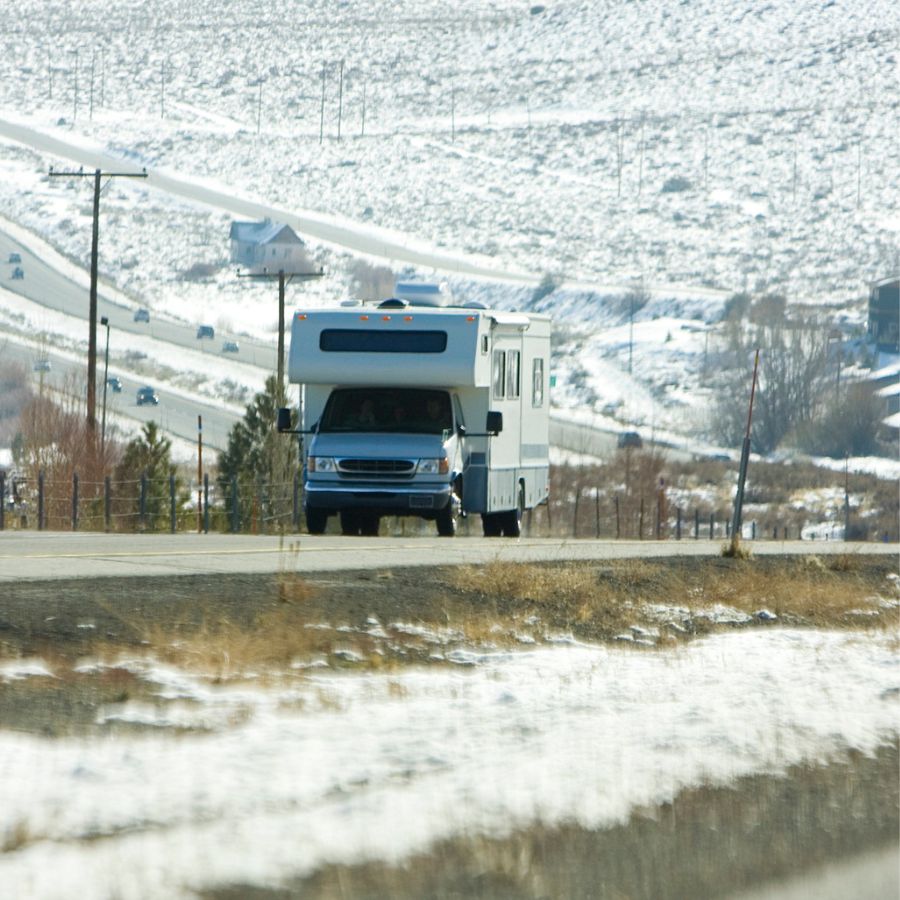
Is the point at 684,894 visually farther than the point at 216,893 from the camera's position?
Yes

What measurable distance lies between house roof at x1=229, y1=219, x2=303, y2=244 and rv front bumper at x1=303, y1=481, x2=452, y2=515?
166m

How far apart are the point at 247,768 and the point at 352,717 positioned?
1.26 metres

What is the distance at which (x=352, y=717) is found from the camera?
7516mm

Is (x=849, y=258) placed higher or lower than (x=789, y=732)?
higher

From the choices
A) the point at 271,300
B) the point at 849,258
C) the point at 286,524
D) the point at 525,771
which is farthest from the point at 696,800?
the point at 849,258

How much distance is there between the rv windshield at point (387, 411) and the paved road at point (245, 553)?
201 centimetres

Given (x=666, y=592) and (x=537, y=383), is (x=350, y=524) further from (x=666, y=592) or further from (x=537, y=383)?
(x=666, y=592)

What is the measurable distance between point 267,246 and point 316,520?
549ft

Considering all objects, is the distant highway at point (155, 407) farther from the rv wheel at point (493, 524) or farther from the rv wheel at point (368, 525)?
the rv wheel at point (368, 525)

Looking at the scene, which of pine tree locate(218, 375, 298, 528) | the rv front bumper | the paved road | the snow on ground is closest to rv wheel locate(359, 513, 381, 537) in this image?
the rv front bumper

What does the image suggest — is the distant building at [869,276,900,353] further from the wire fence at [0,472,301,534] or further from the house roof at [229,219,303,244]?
the wire fence at [0,472,301,534]

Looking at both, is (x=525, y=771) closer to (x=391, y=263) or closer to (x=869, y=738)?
(x=869, y=738)

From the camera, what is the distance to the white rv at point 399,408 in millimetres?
22422

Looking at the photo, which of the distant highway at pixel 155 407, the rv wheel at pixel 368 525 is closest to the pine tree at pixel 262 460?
the rv wheel at pixel 368 525
